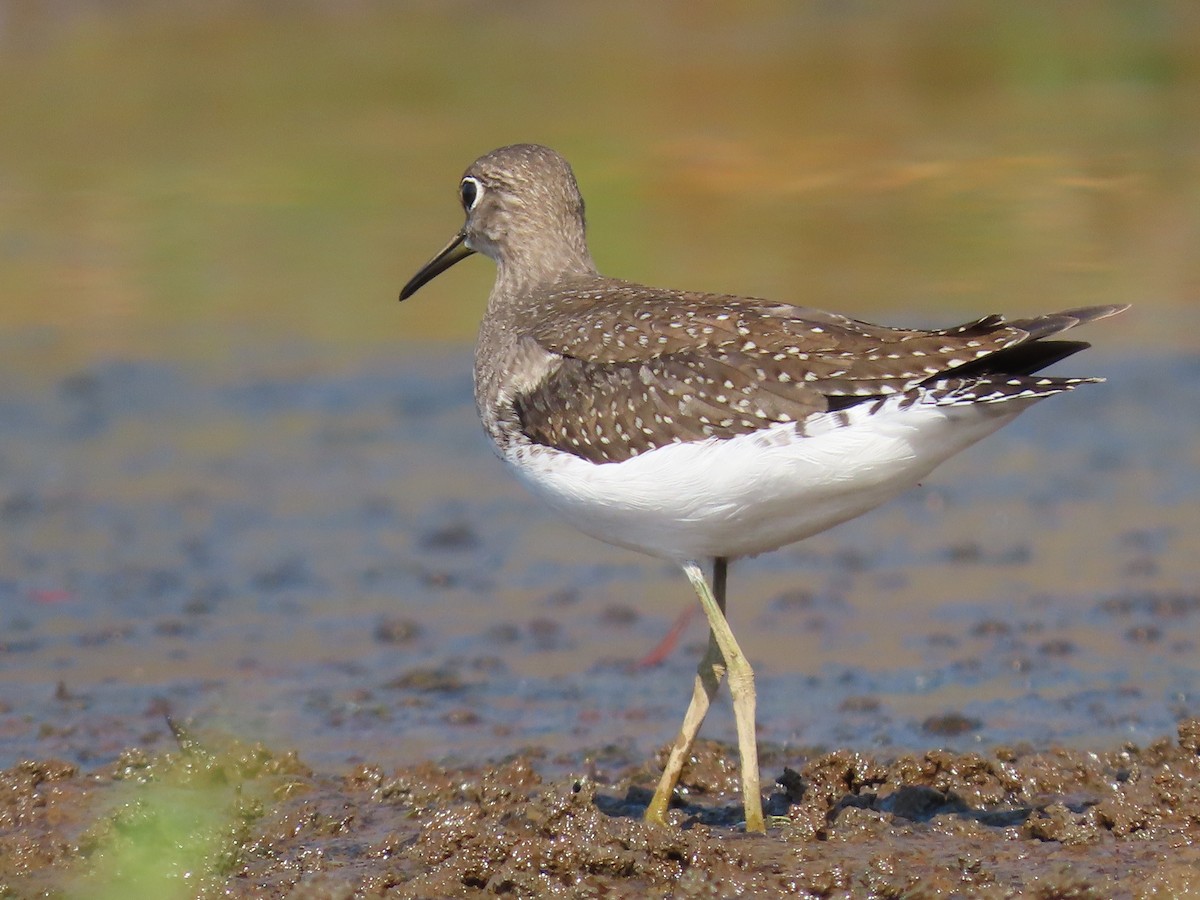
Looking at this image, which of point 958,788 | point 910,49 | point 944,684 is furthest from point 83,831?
point 910,49

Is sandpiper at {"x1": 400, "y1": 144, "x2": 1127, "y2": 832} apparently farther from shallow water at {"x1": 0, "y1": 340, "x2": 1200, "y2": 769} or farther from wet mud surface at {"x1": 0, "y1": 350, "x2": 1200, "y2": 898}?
shallow water at {"x1": 0, "y1": 340, "x2": 1200, "y2": 769}

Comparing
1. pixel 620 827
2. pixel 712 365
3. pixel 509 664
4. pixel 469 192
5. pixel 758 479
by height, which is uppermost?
pixel 469 192

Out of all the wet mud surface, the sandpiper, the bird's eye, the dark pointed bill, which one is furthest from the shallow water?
the bird's eye

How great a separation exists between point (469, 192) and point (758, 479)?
7.14ft

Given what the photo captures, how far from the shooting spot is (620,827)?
16.4 ft

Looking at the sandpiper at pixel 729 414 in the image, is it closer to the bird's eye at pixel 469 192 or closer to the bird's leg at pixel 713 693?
the bird's leg at pixel 713 693

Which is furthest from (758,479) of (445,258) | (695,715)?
(445,258)

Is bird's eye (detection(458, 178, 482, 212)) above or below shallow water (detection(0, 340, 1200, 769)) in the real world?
above

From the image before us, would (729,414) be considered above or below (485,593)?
above

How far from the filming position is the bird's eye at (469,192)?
678cm

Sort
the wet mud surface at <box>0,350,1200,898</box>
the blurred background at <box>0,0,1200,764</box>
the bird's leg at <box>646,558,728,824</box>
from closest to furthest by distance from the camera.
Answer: the wet mud surface at <box>0,350,1200,898</box>
the bird's leg at <box>646,558,728,824</box>
the blurred background at <box>0,0,1200,764</box>

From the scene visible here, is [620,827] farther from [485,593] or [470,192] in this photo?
[485,593]

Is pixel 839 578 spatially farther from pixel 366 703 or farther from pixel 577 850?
pixel 577 850

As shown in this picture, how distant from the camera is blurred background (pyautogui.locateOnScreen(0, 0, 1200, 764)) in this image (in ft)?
24.1
